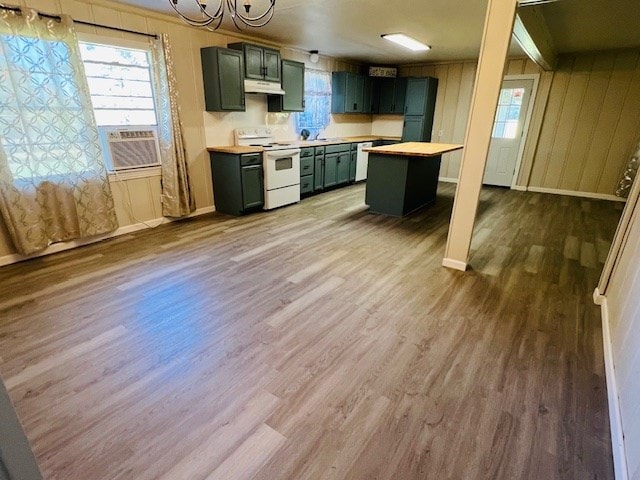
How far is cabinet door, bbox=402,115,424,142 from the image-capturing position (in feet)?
22.9

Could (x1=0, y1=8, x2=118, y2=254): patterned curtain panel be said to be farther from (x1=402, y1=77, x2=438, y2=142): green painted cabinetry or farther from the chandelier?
(x1=402, y1=77, x2=438, y2=142): green painted cabinetry

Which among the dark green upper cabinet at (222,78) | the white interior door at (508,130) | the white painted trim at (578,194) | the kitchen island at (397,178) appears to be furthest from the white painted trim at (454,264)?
the white painted trim at (578,194)

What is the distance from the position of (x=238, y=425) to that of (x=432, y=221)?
3.76 m

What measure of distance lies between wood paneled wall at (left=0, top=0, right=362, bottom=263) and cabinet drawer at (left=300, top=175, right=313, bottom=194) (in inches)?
54.2

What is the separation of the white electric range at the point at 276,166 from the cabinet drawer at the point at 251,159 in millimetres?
80

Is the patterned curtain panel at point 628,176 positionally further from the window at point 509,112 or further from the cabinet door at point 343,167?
the cabinet door at point 343,167

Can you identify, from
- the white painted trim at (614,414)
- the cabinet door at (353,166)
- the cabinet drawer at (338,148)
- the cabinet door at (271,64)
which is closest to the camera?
the white painted trim at (614,414)

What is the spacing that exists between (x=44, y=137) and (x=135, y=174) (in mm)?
931

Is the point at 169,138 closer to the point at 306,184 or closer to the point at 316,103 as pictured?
the point at 306,184

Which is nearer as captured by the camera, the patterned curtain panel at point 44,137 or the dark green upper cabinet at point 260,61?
the patterned curtain panel at point 44,137

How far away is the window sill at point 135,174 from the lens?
373cm

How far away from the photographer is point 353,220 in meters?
4.58

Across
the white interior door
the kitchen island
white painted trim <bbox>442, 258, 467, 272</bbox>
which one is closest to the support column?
white painted trim <bbox>442, 258, 467, 272</bbox>

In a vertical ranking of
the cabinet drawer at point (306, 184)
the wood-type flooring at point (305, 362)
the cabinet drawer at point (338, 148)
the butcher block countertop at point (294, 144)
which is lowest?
the wood-type flooring at point (305, 362)
